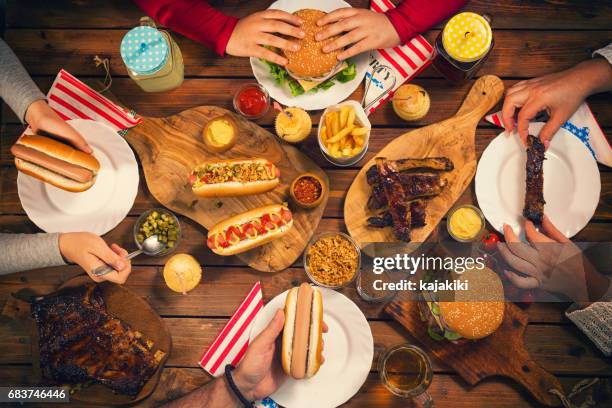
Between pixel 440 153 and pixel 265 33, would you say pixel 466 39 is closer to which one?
pixel 440 153

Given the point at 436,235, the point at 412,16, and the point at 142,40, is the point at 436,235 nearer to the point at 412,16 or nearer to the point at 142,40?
the point at 412,16

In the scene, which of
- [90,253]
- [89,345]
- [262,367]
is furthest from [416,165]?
[89,345]

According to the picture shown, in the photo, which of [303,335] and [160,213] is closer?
[303,335]

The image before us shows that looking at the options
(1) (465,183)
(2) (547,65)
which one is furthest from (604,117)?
(1) (465,183)

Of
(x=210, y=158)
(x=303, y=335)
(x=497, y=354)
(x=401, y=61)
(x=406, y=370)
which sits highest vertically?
→ (x=401, y=61)

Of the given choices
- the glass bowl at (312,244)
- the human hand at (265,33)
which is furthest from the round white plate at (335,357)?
the human hand at (265,33)
